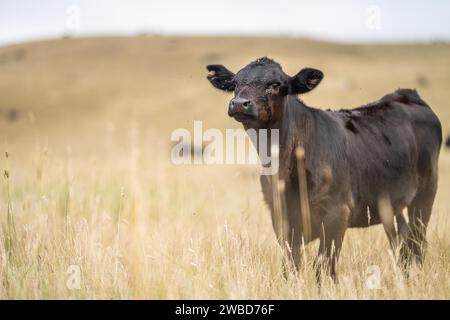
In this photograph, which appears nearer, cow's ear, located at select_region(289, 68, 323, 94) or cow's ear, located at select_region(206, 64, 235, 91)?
cow's ear, located at select_region(289, 68, 323, 94)

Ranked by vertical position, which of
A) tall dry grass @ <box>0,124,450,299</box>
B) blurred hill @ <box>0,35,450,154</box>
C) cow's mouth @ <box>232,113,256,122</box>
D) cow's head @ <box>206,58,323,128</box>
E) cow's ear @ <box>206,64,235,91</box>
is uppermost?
blurred hill @ <box>0,35,450,154</box>

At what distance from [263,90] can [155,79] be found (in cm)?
4863

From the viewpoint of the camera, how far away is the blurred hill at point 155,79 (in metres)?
40.2

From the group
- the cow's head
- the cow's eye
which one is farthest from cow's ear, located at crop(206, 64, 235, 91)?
the cow's eye

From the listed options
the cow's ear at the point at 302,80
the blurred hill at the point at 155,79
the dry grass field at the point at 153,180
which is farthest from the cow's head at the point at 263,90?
the blurred hill at the point at 155,79

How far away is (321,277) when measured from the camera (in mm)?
5152

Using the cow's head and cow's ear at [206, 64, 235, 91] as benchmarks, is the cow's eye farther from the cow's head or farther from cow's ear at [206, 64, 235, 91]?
cow's ear at [206, 64, 235, 91]

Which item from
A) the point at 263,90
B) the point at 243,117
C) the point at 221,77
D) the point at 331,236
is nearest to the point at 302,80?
the point at 263,90

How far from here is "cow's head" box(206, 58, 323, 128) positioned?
5.21 m

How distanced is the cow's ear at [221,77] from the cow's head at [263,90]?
0.29 metres

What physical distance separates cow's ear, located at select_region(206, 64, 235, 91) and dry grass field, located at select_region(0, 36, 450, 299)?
1.01 meters

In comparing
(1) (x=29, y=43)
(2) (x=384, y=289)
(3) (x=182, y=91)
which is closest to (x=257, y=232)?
(2) (x=384, y=289)

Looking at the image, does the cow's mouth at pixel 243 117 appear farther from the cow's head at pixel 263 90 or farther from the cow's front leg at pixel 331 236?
the cow's front leg at pixel 331 236
